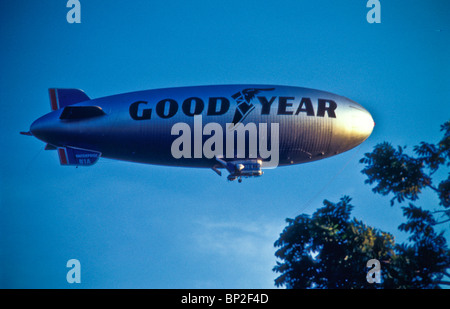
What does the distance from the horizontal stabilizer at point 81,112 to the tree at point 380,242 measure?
19810mm

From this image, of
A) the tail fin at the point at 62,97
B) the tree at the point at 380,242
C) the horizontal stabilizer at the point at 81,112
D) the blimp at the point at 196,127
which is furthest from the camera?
the tail fin at the point at 62,97

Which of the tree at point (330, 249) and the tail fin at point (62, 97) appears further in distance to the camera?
the tail fin at point (62, 97)

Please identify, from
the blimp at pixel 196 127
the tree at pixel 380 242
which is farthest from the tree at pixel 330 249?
the blimp at pixel 196 127

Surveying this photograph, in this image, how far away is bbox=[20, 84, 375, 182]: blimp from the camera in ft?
131

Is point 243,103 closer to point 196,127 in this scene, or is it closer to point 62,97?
point 196,127

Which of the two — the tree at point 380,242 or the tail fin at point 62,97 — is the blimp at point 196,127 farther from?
the tree at point 380,242

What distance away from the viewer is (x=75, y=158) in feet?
132

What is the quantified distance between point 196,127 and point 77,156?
10141 millimetres

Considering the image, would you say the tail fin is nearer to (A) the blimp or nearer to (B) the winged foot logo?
(A) the blimp

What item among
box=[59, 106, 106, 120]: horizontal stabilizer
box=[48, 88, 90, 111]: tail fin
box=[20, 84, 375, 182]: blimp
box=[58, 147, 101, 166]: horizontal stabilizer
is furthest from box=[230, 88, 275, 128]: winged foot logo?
box=[48, 88, 90, 111]: tail fin

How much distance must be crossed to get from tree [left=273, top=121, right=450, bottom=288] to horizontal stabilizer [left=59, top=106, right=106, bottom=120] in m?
19.8

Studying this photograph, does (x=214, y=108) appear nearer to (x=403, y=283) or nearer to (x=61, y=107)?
(x=61, y=107)

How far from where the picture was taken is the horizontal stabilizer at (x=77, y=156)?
40250 mm
